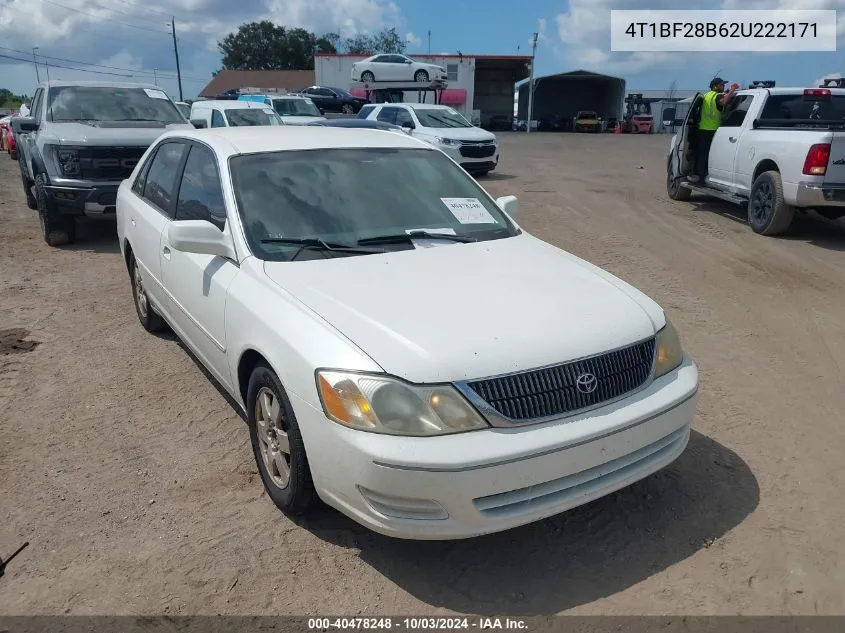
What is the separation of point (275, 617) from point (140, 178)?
383 centimetres

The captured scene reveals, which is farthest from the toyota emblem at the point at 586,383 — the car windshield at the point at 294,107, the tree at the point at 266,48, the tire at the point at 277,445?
the tree at the point at 266,48

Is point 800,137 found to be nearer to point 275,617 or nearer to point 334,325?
point 334,325

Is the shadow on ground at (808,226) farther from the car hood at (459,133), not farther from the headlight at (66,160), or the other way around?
the headlight at (66,160)

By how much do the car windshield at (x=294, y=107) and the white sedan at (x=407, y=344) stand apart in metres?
15.3

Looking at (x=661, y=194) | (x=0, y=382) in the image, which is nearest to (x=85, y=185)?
(x=0, y=382)

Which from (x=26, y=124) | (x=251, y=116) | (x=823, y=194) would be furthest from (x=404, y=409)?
(x=251, y=116)

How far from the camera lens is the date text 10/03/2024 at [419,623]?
Result: 2.51 meters

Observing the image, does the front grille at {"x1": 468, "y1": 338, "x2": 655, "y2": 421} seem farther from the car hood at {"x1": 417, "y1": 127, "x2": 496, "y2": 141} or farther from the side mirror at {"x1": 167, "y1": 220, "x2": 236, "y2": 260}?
the car hood at {"x1": 417, "y1": 127, "x2": 496, "y2": 141}

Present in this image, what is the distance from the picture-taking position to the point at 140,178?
5230 millimetres

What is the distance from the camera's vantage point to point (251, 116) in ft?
48.4

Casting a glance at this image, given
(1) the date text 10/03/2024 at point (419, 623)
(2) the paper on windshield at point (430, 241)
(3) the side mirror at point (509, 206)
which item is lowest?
(1) the date text 10/03/2024 at point (419, 623)

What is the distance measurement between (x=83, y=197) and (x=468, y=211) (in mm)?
6071

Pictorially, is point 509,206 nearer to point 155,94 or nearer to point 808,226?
point 808,226

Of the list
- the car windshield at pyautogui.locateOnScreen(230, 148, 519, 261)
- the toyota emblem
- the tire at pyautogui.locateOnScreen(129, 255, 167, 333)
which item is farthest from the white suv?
the toyota emblem
